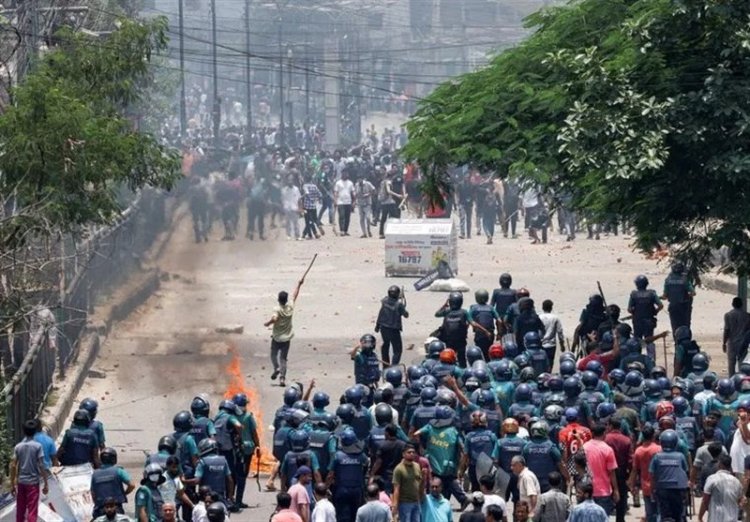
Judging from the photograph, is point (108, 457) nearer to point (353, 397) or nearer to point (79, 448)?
point (79, 448)

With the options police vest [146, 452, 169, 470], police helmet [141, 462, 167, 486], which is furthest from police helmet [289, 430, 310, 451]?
police helmet [141, 462, 167, 486]

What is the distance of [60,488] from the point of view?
17.1m

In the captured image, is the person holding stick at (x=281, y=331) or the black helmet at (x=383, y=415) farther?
the person holding stick at (x=281, y=331)

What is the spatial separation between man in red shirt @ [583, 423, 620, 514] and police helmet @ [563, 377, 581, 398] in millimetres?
1462

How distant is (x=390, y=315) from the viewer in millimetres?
24703

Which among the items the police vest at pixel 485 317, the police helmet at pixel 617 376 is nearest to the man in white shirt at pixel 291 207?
the police vest at pixel 485 317

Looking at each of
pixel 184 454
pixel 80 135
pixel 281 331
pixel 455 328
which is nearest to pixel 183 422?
pixel 184 454

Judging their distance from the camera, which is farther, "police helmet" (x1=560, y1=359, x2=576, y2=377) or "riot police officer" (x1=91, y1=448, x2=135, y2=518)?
"police helmet" (x1=560, y1=359, x2=576, y2=377)

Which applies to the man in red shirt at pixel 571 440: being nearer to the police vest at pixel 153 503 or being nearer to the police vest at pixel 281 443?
the police vest at pixel 281 443

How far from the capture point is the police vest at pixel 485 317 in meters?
23.9

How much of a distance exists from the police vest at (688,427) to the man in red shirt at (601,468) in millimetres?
985

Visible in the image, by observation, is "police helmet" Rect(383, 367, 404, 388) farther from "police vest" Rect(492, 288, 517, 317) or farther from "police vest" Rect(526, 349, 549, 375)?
"police vest" Rect(492, 288, 517, 317)

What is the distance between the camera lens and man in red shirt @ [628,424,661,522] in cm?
1694

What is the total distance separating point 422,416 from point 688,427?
2.42 m
